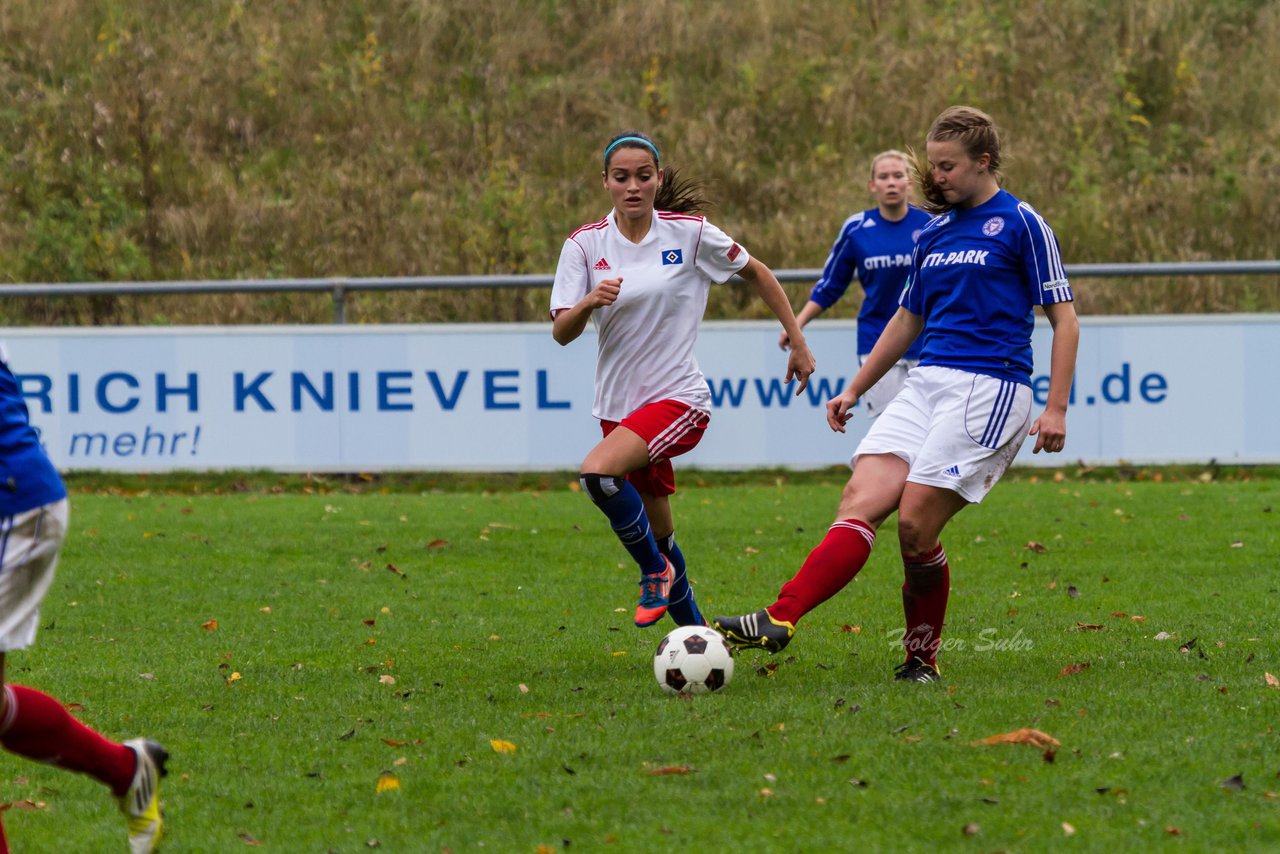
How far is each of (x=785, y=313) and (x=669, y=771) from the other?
2735mm

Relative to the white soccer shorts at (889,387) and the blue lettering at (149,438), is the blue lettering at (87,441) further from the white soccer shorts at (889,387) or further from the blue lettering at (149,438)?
the white soccer shorts at (889,387)

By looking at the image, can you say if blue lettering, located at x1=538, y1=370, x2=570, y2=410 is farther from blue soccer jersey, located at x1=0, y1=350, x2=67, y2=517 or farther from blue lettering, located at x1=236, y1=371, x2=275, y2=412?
blue soccer jersey, located at x1=0, y1=350, x2=67, y2=517

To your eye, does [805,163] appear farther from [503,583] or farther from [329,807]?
[329,807]

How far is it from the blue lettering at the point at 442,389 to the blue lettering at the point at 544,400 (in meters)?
0.60

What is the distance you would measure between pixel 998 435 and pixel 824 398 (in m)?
7.34

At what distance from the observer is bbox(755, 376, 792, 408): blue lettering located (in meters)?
12.8

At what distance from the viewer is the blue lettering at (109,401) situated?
1291cm

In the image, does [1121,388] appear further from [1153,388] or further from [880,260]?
[880,260]

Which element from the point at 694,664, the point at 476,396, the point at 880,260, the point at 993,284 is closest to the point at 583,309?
the point at 694,664

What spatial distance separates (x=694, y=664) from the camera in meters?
5.57

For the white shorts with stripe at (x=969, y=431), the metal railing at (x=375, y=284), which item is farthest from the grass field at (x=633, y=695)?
the metal railing at (x=375, y=284)

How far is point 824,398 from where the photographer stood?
42.2 ft

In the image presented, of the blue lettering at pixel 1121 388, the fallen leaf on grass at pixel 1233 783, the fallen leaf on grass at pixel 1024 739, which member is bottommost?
the blue lettering at pixel 1121 388

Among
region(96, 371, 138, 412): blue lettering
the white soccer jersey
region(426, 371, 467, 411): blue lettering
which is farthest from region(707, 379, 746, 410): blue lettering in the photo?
the white soccer jersey
